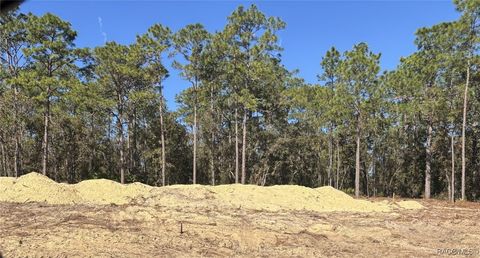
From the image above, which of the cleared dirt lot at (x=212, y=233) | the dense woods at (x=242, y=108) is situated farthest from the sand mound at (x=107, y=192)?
the dense woods at (x=242, y=108)

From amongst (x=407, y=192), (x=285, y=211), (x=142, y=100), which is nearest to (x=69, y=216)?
(x=285, y=211)

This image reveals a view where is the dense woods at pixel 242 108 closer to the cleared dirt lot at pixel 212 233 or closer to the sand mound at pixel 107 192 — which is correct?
the sand mound at pixel 107 192

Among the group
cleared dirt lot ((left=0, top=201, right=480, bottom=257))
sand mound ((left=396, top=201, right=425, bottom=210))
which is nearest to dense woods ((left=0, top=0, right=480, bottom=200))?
sand mound ((left=396, top=201, right=425, bottom=210))

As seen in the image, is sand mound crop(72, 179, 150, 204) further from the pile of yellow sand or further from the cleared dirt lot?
the cleared dirt lot

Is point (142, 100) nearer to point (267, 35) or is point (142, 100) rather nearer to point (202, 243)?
point (267, 35)

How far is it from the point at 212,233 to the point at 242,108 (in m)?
28.1

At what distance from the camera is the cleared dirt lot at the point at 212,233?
9359 millimetres

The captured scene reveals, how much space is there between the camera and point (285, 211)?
16.4m

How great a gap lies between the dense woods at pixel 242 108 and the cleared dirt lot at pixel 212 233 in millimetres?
15340

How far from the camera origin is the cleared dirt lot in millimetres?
9359

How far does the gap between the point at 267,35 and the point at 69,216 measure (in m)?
22.9

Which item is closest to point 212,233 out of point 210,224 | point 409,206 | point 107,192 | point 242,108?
point 210,224

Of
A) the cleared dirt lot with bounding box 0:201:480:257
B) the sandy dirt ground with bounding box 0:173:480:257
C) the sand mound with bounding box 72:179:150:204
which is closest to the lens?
the cleared dirt lot with bounding box 0:201:480:257

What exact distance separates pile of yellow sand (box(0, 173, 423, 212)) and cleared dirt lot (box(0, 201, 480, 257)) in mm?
982
